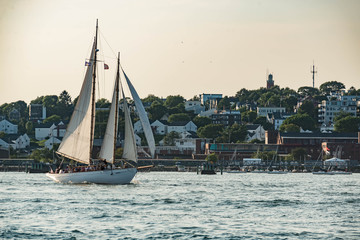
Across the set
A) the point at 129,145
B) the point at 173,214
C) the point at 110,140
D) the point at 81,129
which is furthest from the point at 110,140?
the point at 173,214

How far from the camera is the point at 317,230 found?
5731 centimetres

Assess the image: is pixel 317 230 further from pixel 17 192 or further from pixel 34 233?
pixel 17 192

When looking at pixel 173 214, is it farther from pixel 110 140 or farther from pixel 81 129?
pixel 81 129

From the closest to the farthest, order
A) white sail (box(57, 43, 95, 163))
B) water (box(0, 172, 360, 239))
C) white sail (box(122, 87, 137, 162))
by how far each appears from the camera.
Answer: water (box(0, 172, 360, 239))
white sail (box(122, 87, 137, 162))
white sail (box(57, 43, 95, 163))

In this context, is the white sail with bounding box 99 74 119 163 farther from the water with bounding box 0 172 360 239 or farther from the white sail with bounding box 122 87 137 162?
the water with bounding box 0 172 360 239

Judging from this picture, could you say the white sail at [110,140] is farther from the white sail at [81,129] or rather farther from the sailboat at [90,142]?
the white sail at [81,129]

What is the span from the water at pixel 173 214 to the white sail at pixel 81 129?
32.6ft

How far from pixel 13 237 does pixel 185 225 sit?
11.5m

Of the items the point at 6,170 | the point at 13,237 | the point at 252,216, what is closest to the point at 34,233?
the point at 13,237

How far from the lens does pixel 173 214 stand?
6569 cm

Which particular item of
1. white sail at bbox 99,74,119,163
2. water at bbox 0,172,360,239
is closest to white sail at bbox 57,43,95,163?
white sail at bbox 99,74,119,163

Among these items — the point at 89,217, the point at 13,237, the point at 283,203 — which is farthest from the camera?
the point at 283,203

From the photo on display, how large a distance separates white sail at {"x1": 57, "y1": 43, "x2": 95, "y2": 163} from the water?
9.93 metres

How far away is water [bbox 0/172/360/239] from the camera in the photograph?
55344mm
